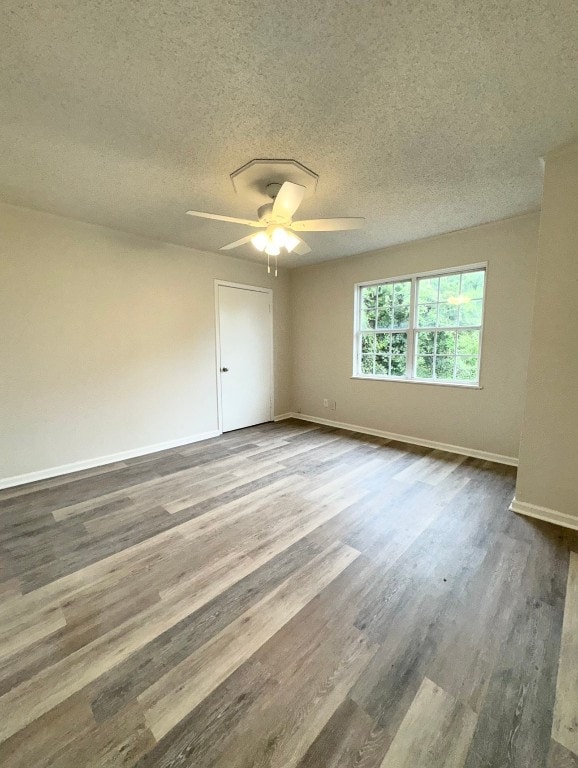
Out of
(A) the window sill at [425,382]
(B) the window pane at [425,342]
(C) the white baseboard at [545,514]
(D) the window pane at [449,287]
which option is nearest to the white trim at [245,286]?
(A) the window sill at [425,382]

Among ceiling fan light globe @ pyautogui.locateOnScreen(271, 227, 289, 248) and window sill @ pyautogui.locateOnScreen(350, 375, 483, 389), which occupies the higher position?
ceiling fan light globe @ pyautogui.locateOnScreen(271, 227, 289, 248)

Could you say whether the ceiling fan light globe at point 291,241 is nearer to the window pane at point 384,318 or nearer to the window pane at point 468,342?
the window pane at point 384,318

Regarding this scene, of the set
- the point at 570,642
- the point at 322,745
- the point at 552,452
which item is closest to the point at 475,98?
the point at 552,452

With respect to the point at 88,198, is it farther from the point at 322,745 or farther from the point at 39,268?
the point at 322,745

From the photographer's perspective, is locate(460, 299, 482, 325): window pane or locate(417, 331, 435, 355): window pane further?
locate(417, 331, 435, 355): window pane

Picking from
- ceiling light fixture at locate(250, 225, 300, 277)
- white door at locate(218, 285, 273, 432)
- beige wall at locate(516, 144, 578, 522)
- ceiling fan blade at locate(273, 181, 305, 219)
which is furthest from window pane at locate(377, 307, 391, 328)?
ceiling fan blade at locate(273, 181, 305, 219)

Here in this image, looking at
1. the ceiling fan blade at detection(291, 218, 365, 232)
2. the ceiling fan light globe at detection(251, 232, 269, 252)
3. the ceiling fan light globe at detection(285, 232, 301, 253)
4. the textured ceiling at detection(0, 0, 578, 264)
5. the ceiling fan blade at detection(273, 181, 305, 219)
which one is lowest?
the ceiling fan light globe at detection(285, 232, 301, 253)

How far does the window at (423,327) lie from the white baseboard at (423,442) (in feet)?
2.51

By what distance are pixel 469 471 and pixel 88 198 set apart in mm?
4301

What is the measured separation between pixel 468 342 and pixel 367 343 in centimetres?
131

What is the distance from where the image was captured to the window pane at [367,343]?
439 cm

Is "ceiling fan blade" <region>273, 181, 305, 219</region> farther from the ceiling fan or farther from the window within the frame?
the window

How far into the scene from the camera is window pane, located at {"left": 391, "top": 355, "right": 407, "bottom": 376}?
4.07m

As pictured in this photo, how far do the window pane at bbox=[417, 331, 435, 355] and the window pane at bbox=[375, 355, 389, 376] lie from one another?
47cm
